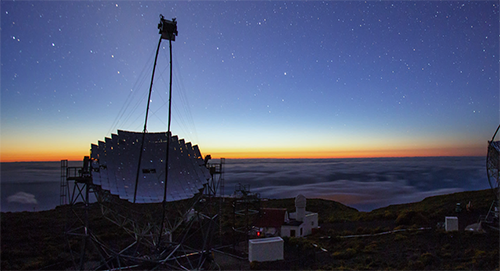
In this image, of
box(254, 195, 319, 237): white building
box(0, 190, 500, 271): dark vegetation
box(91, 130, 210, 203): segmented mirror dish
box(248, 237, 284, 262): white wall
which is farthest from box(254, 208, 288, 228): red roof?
box(91, 130, 210, 203): segmented mirror dish

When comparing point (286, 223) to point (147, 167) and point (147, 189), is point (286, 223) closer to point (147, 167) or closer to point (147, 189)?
point (147, 167)

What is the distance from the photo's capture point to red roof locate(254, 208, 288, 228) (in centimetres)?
2331

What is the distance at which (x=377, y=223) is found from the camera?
91.2 ft

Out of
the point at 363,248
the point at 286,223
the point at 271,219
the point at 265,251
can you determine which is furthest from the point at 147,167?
the point at 363,248

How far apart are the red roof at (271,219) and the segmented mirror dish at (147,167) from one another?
10716 mm

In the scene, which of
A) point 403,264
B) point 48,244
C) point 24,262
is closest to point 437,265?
point 403,264

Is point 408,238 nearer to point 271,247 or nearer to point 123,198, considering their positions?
point 271,247

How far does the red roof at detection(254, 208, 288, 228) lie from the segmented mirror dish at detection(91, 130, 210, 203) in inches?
422

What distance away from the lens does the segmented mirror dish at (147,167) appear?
12.2 metres

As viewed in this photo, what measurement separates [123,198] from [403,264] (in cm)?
1427

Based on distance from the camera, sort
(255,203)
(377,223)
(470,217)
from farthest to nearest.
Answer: (377,223)
(470,217)
(255,203)

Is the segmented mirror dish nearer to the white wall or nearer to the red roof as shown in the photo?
the white wall

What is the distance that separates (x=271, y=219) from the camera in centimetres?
2386

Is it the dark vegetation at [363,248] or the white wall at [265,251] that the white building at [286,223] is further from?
the white wall at [265,251]
